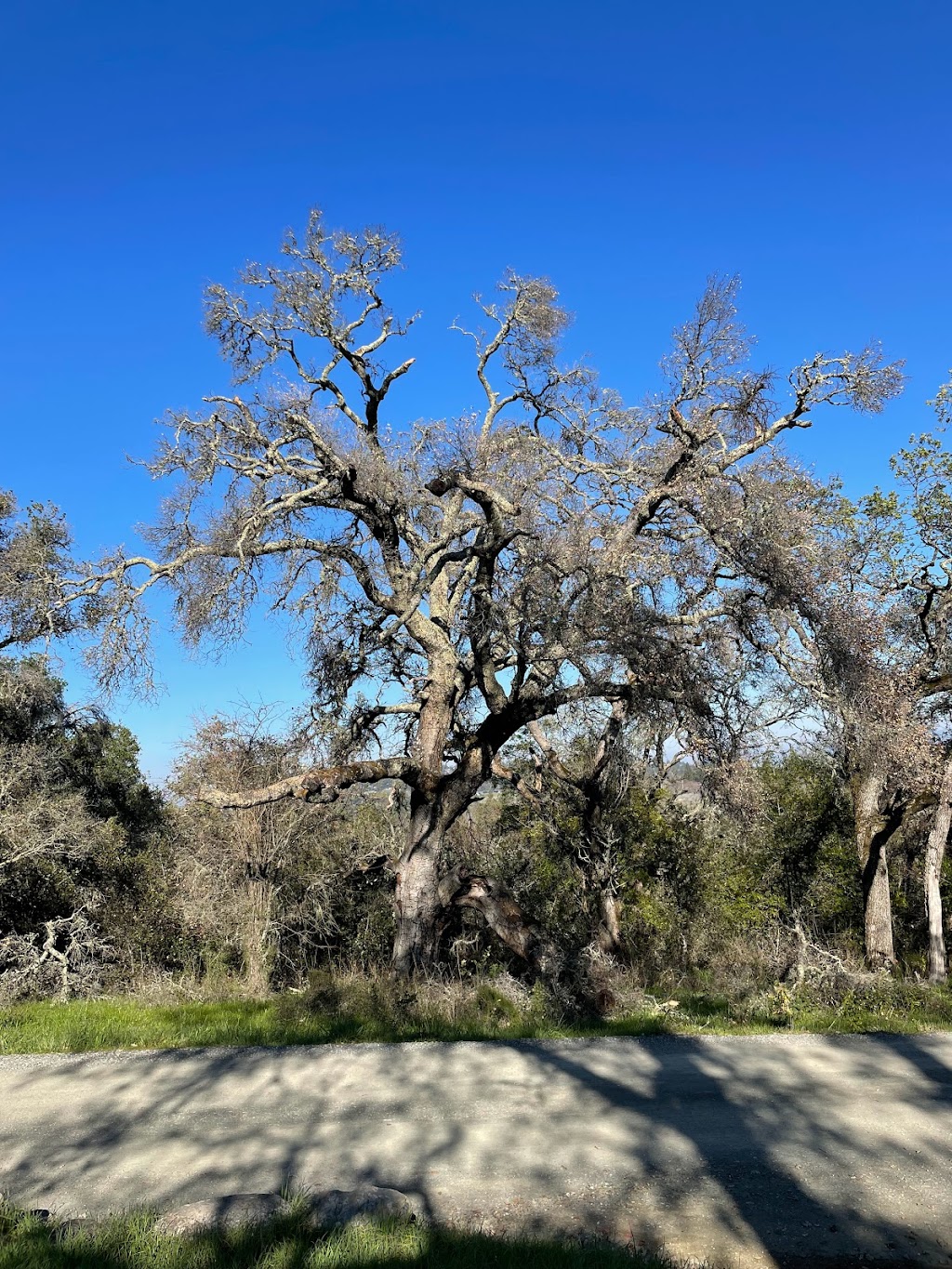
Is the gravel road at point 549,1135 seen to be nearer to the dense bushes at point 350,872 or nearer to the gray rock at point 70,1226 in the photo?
the gray rock at point 70,1226

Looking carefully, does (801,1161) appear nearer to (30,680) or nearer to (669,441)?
(669,441)

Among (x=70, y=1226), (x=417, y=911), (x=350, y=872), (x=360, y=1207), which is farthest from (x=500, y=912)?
(x=70, y=1226)

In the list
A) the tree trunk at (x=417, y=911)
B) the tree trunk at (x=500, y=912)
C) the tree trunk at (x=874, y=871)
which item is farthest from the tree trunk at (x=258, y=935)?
the tree trunk at (x=874, y=871)

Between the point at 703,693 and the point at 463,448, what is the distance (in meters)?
4.48

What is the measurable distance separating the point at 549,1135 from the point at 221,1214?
7.74ft

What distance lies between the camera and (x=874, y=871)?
1506cm

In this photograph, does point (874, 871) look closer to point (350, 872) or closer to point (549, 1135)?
point (350, 872)

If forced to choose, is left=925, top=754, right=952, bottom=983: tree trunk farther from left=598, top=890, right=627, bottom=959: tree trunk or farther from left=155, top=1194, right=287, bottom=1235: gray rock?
left=155, top=1194, right=287, bottom=1235: gray rock

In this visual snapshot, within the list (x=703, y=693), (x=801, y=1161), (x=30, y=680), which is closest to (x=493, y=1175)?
(x=801, y=1161)

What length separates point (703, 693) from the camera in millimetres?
11836

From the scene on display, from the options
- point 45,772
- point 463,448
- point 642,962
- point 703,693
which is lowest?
point 642,962

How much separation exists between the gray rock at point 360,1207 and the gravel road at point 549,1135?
10.3 inches

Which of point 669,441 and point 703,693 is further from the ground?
point 669,441

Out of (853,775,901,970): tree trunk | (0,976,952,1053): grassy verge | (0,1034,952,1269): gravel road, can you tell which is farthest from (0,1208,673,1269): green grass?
(853,775,901,970): tree trunk
